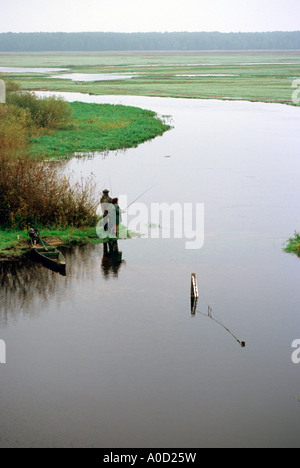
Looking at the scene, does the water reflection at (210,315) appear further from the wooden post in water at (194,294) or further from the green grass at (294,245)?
the green grass at (294,245)

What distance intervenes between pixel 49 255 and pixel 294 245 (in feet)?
37.7

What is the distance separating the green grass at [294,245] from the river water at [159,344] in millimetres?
408

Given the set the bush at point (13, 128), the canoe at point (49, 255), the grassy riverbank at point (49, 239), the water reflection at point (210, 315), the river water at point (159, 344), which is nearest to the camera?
the river water at point (159, 344)

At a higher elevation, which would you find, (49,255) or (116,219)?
(116,219)

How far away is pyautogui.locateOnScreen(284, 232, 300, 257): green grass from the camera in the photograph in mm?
28464

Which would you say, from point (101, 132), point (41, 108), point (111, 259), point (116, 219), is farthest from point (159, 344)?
point (41, 108)

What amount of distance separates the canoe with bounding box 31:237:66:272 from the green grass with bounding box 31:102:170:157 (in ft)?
83.8

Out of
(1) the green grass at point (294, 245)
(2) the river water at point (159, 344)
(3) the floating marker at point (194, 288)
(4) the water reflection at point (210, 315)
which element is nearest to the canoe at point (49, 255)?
(2) the river water at point (159, 344)

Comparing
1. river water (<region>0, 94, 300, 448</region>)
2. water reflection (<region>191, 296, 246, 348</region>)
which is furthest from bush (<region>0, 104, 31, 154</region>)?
water reflection (<region>191, 296, 246, 348</region>)

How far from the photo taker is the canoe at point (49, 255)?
2486 cm

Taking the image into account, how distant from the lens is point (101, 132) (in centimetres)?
6906

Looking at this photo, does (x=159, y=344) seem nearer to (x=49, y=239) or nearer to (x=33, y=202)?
(x=49, y=239)

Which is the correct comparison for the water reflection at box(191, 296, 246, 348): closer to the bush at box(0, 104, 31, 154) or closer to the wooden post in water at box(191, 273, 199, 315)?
the wooden post in water at box(191, 273, 199, 315)
